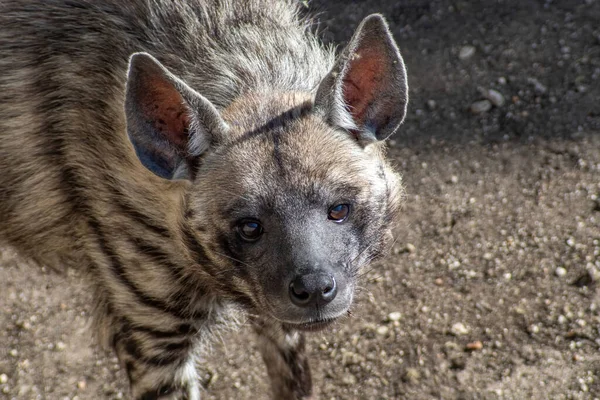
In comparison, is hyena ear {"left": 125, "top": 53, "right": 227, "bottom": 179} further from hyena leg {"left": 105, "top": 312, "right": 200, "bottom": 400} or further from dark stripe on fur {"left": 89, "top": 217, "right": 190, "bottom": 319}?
hyena leg {"left": 105, "top": 312, "right": 200, "bottom": 400}

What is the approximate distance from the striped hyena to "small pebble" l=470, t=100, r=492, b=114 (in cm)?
190

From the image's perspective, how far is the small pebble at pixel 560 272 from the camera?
4.50 meters

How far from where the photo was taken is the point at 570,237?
465 centimetres

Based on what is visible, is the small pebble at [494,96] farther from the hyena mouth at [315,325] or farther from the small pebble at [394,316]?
the hyena mouth at [315,325]

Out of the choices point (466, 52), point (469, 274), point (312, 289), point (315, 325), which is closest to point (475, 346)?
point (469, 274)

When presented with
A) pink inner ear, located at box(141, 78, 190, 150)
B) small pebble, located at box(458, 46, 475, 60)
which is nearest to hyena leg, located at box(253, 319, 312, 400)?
pink inner ear, located at box(141, 78, 190, 150)

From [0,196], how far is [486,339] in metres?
2.54

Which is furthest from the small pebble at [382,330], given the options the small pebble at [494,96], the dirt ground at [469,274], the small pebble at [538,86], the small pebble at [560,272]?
the small pebble at [538,86]

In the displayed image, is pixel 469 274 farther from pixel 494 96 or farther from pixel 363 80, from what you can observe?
pixel 363 80

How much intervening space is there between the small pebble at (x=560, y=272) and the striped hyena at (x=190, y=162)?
1.58 metres

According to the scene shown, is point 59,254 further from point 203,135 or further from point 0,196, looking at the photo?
point 203,135

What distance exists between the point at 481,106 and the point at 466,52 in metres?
0.55

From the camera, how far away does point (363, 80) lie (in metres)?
3.15

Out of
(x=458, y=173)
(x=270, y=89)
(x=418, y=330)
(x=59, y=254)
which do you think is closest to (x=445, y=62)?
(x=458, y=173)
